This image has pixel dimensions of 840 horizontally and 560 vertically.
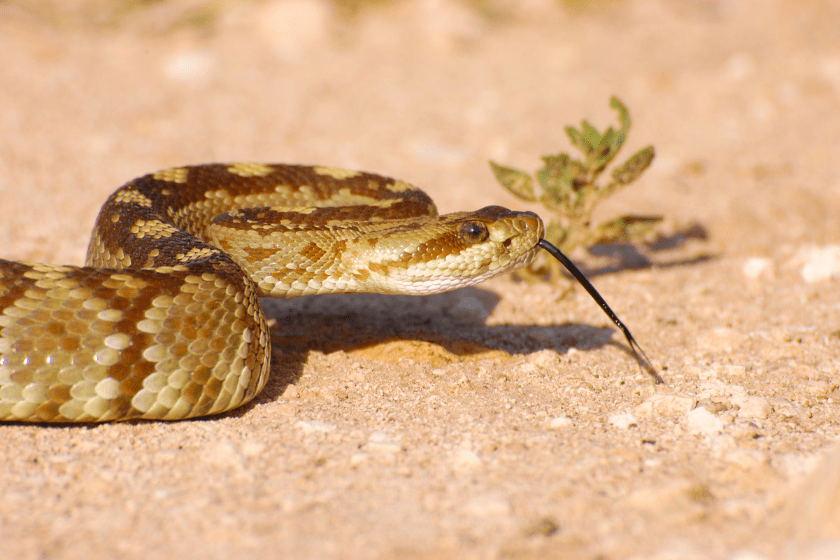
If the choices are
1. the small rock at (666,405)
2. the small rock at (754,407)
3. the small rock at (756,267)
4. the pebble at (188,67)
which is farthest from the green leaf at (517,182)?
the pebble at (188,67)

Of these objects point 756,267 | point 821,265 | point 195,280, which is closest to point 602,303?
point 756,267

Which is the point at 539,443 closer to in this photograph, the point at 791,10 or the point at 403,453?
the point at 403,453

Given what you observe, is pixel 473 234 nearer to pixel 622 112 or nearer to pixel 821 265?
pixel 622 112

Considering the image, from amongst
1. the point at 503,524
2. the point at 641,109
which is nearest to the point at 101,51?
the point at 641,109

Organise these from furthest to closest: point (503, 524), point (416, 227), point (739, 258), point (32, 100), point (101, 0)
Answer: point (101, 0)
point (32, 100)
point (739, 258)
point (416, 227)
point (503, 524)

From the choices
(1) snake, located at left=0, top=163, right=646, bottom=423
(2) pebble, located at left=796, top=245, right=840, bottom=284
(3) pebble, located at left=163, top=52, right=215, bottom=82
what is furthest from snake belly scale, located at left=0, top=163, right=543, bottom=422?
(3) pebble, located at left=163, top=52, right=215, bottom=82

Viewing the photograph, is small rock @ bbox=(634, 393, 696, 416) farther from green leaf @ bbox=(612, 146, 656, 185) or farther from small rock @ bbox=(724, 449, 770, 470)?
green leaf @ bbox=(612, 146, 656, 185)

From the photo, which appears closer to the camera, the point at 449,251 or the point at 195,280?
the point at 195,280
